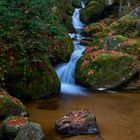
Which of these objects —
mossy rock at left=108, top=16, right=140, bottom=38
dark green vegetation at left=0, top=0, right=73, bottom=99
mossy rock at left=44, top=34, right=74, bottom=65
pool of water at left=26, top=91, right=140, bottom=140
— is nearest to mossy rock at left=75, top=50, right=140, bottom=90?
pool of water at left=26, top=91, right=140, bottom=140

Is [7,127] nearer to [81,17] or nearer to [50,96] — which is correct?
[50,96]

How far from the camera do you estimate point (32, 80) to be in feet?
39.9

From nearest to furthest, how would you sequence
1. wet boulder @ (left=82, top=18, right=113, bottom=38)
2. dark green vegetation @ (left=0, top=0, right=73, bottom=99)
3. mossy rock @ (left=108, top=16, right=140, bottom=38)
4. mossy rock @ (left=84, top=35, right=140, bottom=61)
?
1. dark green vegetation @ (left=0, top=0, right=73, bottom=99)
2. mossy rock @ (left=84, top=35, right=140, bottom=61)
3. mossy rock @ (left=108, top=16, right=140, bottom=38)
4. wet boulder @ (left=82, top=18, right=113, bottom=38)

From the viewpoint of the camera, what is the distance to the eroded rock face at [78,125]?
9086mm

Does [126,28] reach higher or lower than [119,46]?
higher

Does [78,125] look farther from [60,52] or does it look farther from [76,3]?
[76,3]

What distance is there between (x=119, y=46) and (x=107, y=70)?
7.77 feet

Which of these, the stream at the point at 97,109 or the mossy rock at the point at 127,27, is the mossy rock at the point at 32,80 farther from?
the mossy rock at the point at 127,27

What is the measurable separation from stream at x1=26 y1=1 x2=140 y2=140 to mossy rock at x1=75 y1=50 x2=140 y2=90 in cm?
46

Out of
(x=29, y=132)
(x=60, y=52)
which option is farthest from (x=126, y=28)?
(x=29, y=132)

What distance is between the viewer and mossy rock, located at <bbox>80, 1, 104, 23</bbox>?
2673 centimetres

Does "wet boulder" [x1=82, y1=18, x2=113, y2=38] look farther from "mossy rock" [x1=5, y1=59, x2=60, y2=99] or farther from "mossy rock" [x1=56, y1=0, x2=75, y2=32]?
"mossy rock" [x1=5, y1=59, x2=60, y2=99]

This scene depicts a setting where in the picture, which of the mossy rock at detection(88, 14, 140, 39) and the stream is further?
the mossy rock at detection(88, 14, 140, 39)

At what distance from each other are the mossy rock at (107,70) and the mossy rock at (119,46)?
1068 mm
